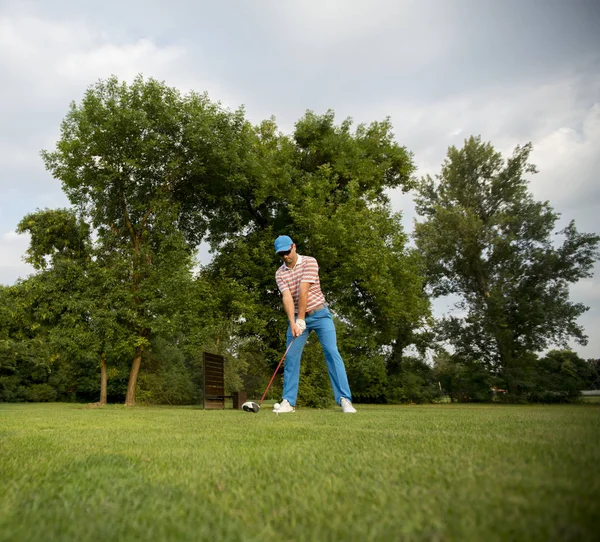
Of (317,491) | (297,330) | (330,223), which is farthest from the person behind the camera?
(330,223)

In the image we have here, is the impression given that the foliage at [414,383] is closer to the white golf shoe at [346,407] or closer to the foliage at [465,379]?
the foliage at [465,379]

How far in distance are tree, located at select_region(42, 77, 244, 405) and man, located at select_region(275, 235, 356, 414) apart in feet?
28.1

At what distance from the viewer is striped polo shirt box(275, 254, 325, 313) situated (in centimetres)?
770

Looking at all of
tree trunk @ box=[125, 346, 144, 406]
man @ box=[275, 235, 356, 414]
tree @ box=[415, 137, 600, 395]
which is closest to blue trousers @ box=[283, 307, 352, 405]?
man @ box=[275, 235, 356, 414]

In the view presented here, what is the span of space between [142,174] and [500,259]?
22.1 m

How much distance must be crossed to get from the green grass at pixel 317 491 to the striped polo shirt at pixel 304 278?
4.48 m

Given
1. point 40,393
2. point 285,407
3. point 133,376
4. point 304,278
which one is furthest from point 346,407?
point 40,393

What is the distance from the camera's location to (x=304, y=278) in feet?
25.1

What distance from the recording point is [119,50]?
45.2 ft

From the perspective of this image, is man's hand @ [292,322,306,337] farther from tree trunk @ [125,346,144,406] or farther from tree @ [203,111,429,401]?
tree trunk @ [125,346,144,406]

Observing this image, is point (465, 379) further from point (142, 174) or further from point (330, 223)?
point (142, 174)

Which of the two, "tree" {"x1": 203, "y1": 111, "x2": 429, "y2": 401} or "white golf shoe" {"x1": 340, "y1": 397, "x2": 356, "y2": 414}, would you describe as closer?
"white golf shoe" {"x1": 340, "y1": 397, "x2": 356, "y2": 414}

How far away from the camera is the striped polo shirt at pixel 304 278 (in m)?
7.70

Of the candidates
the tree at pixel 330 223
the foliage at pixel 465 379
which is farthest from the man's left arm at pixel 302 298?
the foliage at pixel 465 379
